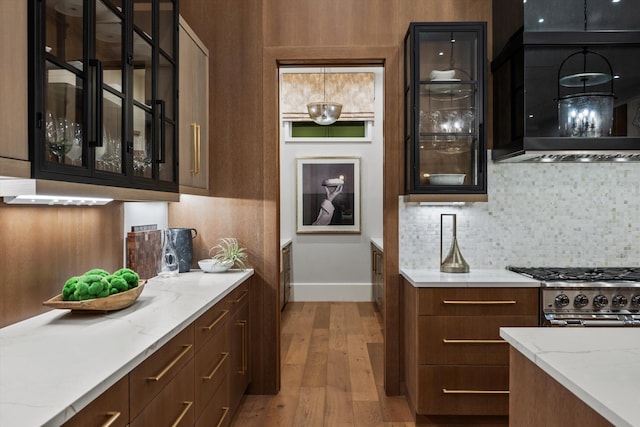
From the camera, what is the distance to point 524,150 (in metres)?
2.72

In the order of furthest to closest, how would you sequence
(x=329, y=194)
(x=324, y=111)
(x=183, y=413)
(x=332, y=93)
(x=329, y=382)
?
(x=329, y=194) < (x=332, y=93) < (x=324, y=111) < (x=329, y=382) < (x=183, y=413)

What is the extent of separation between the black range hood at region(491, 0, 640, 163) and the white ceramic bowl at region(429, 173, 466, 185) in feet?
1.07

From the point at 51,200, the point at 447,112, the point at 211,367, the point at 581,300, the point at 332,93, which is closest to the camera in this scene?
→ the point at 51,200

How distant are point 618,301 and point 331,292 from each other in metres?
4.09

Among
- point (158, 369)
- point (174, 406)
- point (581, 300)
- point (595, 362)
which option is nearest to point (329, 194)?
point (581, 300)

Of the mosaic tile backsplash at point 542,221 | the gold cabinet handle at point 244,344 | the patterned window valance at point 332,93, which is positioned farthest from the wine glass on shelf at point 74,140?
the patterned window valance at point 332,93

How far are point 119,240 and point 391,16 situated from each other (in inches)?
89.0

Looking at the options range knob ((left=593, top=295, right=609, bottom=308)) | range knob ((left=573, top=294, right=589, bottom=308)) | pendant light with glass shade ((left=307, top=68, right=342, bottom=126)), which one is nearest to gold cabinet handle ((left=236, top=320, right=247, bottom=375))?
range knob ((left=573, top=294, right=589, bottom=308))

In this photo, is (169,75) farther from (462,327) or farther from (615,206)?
(615,206)

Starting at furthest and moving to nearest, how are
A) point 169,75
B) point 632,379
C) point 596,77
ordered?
1. point 596,77
2. point 169,75
3. point 632,379

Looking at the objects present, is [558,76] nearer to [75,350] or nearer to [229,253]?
[229,253]

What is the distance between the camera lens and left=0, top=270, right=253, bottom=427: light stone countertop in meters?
1.03

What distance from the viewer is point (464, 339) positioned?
2.76 metres

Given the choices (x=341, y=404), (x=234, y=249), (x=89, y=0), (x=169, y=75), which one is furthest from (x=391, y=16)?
(x=341, y=404)
